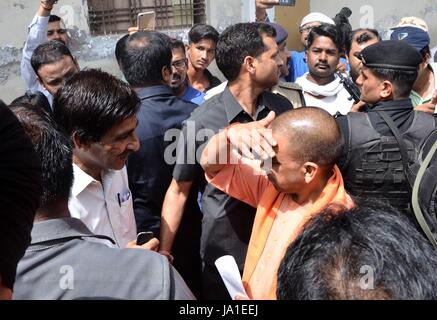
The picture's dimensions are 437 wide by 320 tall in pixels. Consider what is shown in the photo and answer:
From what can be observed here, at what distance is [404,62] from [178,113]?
1193 mm

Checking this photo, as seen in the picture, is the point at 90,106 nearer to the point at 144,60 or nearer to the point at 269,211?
the point at 269,211

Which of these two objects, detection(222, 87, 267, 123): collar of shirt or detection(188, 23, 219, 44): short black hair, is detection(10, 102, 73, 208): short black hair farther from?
detection(188, 23, 219, 44): short black hair

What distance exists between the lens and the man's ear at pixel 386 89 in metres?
2.57

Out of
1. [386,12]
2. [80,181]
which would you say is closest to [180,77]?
[80,181]

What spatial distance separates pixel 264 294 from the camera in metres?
1.88

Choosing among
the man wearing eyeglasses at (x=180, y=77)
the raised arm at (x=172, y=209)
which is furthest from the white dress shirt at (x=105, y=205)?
the man wearing eyeglasses at (x=180, y=77)

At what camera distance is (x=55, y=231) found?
1.36 m

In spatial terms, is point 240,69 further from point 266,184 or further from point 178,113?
point 266,184

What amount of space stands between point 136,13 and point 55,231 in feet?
18.8

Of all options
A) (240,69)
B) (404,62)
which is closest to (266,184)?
(240,69)

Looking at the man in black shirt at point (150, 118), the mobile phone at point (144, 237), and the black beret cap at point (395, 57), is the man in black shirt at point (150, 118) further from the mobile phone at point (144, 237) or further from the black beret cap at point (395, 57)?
the black beret cap at point (395, 57)

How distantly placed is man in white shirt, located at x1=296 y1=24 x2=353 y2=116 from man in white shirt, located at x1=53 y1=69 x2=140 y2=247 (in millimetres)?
2130

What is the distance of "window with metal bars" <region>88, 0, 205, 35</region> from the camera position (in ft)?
21.7

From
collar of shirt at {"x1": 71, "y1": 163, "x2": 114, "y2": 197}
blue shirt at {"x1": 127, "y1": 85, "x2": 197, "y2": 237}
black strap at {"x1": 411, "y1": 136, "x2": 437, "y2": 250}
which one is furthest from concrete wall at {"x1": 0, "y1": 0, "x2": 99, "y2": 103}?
black strap at {"x1": 411, "y1": 136, "x2": 437, "y2": 250}
